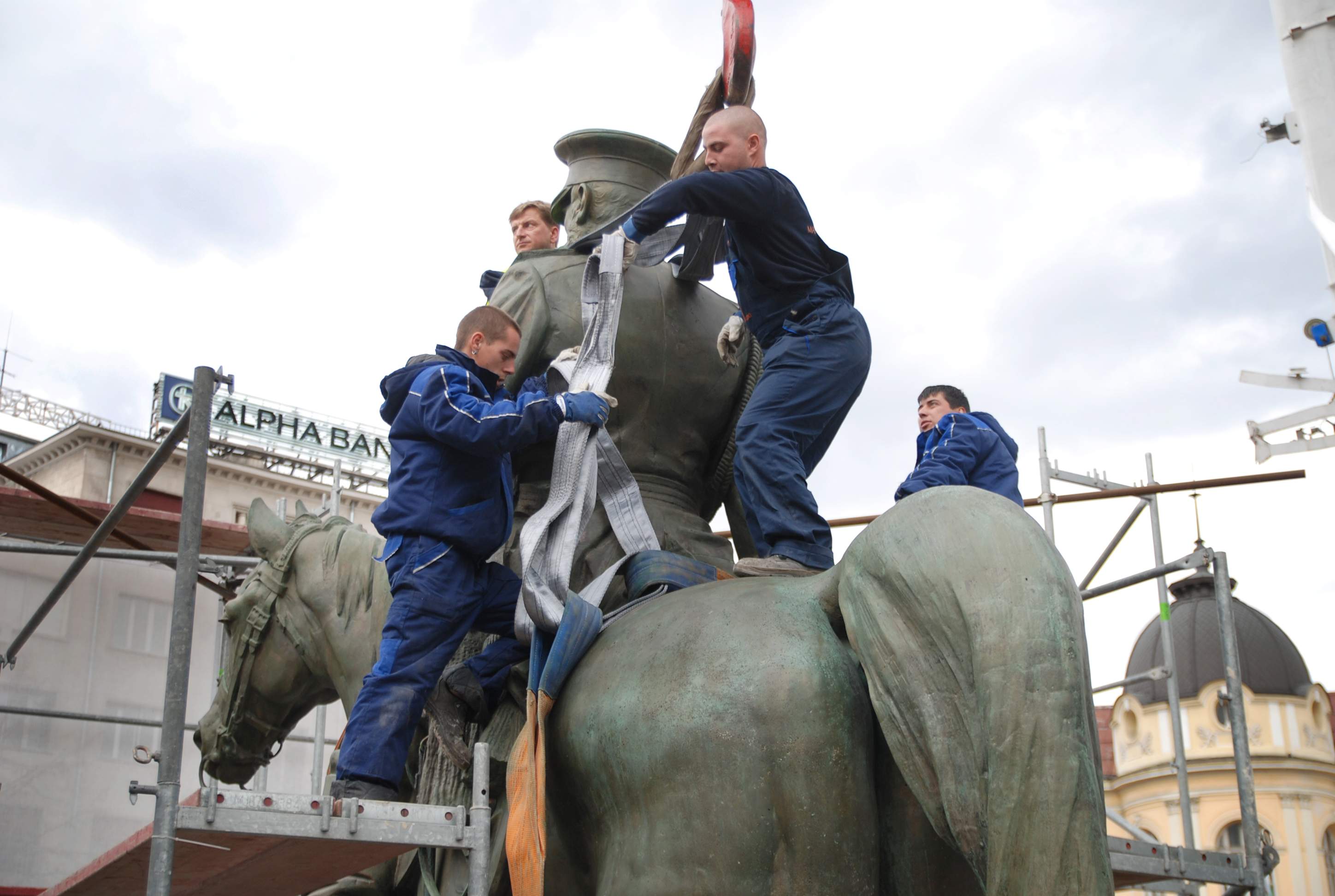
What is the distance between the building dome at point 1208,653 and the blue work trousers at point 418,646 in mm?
34773

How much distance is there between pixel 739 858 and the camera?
9.77 feet

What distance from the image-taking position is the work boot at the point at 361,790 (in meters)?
3.80

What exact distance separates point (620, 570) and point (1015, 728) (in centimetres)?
166

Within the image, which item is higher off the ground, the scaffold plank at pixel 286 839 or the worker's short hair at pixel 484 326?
the worker's short hair at pixel 484 326

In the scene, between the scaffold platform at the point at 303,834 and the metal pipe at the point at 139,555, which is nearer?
the scaffold platform at the point at 303,834

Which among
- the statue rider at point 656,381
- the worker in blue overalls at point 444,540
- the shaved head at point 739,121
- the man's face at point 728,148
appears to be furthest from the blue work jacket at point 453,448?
the shaved head at point 739,121

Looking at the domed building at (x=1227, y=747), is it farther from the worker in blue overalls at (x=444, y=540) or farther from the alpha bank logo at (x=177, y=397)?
the worker in blue overalls at (x=444, y=540)

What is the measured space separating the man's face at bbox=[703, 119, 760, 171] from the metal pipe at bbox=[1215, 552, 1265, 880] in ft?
9.21

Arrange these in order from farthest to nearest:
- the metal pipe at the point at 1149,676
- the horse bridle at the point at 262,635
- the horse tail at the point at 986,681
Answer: the metal pipe at the point at 1149,676 → the horse bridle at the point at 262,635 → the horse tail at the point at 986,681

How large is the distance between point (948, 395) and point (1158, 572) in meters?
2.90

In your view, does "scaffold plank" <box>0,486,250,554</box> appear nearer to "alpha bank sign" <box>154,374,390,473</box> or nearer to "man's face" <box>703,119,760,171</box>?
"man's face" <box>703,119,760,171</box>

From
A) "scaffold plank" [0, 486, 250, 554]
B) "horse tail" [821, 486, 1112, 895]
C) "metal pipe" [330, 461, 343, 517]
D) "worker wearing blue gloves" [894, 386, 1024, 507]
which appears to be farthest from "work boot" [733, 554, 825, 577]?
"scaffold plank" [0, 486, 250, 554]

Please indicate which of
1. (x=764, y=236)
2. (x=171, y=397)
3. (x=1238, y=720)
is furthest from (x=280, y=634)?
(x=171, y=397)

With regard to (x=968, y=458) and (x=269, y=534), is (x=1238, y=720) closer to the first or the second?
(x=968, y=458)
